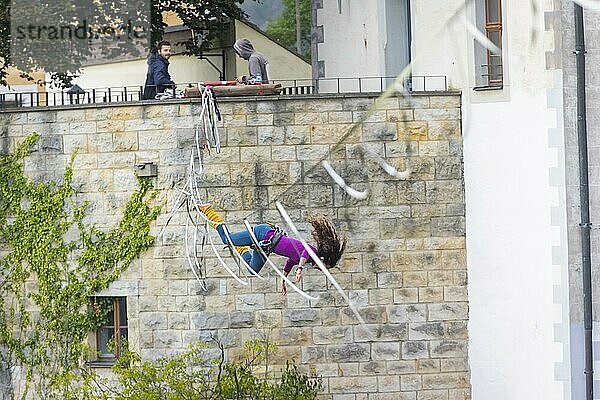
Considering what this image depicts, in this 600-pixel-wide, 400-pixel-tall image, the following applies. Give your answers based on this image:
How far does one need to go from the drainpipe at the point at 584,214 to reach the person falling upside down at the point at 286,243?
1879mm

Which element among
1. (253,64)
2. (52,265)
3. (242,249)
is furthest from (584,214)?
(52,265)

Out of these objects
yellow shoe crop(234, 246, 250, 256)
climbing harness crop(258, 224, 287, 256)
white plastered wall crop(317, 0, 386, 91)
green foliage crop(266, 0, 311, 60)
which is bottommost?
yellow shoe crop(234, 246, 250, 256)

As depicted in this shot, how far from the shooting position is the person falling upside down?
29.5 feet

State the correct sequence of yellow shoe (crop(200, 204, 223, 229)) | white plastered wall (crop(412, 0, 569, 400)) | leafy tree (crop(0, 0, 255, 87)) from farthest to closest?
leafy tree (crop(0, 0, 255, 87))
white plastered wall (crop(412, 0, 569, 400))
yellow shoe (crop(200, 204, 223, 229))

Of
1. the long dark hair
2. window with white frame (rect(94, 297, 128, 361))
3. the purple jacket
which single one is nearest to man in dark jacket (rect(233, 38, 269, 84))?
the long dark hair

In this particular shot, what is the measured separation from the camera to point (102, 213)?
10266mm

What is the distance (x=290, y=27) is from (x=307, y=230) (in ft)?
74.0

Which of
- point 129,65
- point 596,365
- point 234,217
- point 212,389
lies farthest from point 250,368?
point 129,65

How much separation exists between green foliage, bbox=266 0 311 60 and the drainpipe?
A: 72.7 ft

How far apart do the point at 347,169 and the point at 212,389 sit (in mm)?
2147

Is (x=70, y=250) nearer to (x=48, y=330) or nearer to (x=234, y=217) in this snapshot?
(x=48, y=330)

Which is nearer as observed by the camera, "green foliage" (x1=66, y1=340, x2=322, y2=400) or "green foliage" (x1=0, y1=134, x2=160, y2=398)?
"green foliage" (x1=66, y1=340, x2=322, y2=400)

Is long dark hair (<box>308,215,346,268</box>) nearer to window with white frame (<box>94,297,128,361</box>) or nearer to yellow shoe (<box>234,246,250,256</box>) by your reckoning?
yellow shoe (<box>234,246,250,256</box>)

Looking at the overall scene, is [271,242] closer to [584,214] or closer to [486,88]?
[486,88]
